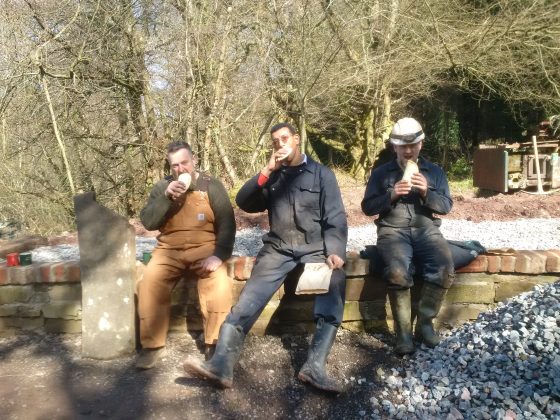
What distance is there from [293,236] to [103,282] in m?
1.21

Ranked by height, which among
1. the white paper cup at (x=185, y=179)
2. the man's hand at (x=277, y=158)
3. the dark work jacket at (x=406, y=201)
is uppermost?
A: the man's hand at (x=277, y=158)

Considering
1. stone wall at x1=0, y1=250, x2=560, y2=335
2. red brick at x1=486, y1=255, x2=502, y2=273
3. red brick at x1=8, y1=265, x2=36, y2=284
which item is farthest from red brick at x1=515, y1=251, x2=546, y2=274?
red brick at x1=8, y1=265, x2=36, y2=284

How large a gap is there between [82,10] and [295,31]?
4068 mm

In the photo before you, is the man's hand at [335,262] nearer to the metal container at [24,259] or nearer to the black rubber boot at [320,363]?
the black rubber boot at [320,363]

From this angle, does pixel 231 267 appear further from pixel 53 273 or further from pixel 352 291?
pixel 53 273

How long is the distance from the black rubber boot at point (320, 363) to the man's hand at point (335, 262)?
12.7 inches

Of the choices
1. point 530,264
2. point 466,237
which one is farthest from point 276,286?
point 466,237

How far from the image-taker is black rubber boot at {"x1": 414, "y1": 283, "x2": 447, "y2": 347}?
316 centimetres

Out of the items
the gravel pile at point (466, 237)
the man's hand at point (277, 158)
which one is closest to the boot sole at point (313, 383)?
the man's hand at point (277, 158)

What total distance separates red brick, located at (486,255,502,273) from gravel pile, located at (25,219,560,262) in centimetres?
206

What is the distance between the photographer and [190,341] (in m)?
3.41

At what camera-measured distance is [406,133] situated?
3414 mm

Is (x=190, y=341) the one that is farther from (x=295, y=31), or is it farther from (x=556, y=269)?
(x=295, y=31)

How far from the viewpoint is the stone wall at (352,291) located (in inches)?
134
